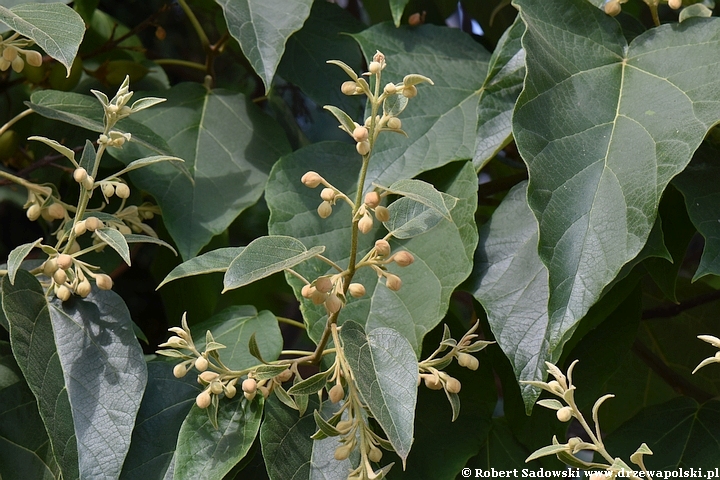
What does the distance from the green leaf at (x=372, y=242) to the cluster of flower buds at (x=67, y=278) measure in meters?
0.16

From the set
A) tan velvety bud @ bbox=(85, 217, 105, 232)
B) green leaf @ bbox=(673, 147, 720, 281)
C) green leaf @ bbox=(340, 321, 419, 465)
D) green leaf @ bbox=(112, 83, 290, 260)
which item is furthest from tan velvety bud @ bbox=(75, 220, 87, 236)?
green leaf @ bbox=(673, 147, 720, 281)

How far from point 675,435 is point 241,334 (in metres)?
0.45

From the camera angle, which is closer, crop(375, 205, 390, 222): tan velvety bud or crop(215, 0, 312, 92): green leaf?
crop(375, 205, 390, 222): tan velvety bud

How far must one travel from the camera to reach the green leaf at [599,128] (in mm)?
530

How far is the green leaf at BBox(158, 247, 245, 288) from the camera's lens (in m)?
0.54

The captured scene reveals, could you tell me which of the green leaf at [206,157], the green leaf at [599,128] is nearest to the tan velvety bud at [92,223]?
the green leaf at [206,157]

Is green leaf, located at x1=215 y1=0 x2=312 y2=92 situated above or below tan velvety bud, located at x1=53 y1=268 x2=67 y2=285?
above

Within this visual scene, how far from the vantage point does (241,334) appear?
0.66m

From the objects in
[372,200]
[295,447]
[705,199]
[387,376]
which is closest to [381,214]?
[372,200]

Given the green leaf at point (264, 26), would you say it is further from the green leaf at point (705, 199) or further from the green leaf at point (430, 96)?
the green leaf at point (705, 199)

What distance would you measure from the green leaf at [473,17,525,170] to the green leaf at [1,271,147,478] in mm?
369

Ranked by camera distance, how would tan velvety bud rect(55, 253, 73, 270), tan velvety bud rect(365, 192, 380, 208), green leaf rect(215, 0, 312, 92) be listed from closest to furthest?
tan velvety bud rect(365, 192, 380, 208) < tan velvety bud rect(55, 253, 73, 270) < green leaf rect(215, 0, 312, 92)

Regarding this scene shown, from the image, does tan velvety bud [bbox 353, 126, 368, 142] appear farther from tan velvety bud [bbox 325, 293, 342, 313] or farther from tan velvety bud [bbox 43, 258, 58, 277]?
tan velvety bud [bbox 43, 258, 58, 277]

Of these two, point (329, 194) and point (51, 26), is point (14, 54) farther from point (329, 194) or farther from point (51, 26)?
point (329, 194)
